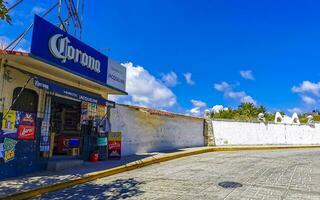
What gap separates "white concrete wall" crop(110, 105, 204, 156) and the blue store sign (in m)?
2.99

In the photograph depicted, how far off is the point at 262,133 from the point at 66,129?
725 inches

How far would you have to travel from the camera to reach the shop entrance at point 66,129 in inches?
515

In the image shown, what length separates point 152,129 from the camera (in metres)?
18.2

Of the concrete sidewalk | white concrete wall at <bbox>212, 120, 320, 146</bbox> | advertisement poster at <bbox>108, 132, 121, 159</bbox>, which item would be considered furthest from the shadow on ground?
white concrete wall at <bbox>212, 120, 320, 146</bbox>

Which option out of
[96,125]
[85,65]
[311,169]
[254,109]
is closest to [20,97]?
[85,65]

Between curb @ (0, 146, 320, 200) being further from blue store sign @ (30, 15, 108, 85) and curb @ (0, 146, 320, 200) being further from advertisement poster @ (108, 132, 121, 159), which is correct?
blue store sign @ (30, 15, 108, 85)

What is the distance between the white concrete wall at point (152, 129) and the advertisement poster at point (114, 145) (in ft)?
2.99

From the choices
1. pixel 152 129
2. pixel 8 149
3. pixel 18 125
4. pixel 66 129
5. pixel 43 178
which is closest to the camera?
pixel 8 149

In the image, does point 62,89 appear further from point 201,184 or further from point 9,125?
point 201,184

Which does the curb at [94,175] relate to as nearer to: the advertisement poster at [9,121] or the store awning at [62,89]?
the advertisement poster at [9,121]

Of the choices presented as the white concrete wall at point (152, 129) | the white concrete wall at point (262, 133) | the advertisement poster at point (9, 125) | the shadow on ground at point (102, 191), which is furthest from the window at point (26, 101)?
the white concrete wall at point (262, 133)

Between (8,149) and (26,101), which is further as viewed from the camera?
(26,101)

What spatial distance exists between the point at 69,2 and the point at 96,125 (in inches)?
216

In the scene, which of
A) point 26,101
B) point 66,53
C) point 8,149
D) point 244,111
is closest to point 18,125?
point 8,149
